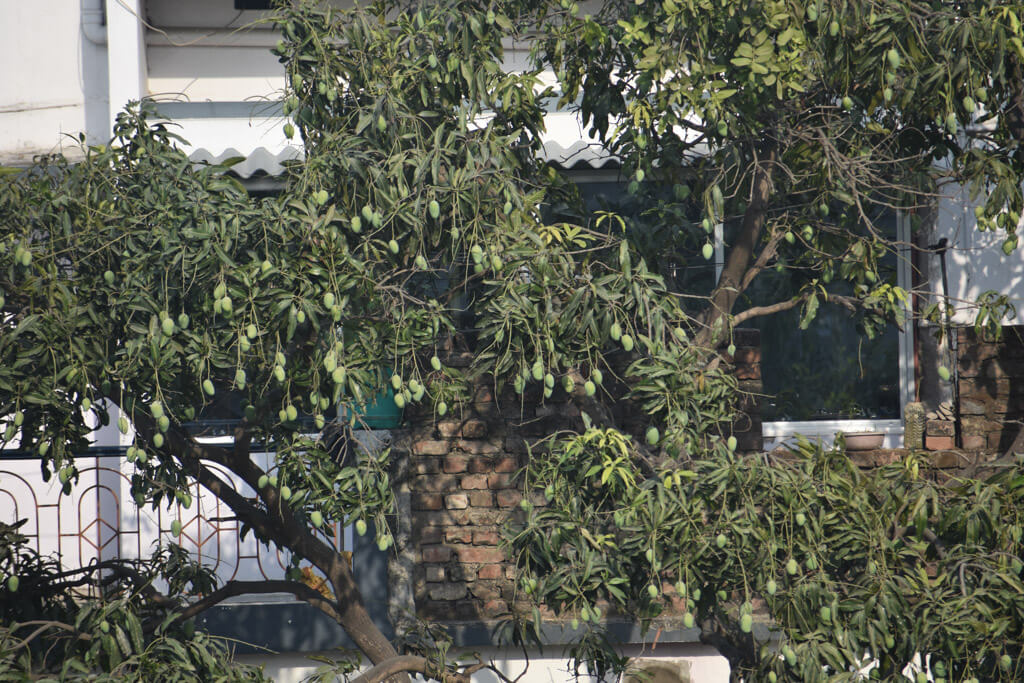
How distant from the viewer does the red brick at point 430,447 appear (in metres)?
5.63

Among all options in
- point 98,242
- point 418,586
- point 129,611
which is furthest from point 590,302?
point 418,586

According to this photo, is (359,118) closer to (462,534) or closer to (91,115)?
(462,534)

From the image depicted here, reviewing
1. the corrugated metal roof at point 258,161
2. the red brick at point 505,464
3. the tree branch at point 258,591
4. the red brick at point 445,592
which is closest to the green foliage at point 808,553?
the tree branch at point 258,591

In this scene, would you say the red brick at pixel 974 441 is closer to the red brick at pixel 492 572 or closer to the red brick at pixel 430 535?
the red brick at pixel 492 572

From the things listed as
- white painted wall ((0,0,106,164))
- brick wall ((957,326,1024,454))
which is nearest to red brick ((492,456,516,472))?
brick wall ((957,326,1024,454))

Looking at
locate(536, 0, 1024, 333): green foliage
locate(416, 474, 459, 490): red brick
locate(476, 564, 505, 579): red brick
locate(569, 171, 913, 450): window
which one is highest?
locate(536, 0, 1024, 333): green foliage

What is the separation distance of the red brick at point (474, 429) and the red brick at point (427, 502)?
15.1 inches

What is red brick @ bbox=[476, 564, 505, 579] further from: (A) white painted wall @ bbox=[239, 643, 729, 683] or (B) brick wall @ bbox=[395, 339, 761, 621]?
(A) white painted wall @ bbox=[239, 643, 729, 683]

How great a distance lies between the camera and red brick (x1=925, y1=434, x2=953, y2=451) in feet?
19.5

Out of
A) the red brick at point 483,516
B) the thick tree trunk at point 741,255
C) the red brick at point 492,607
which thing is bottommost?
the red brick at point 492,607

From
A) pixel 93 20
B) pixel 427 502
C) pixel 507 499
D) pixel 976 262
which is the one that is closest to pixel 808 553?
pixel 507 499

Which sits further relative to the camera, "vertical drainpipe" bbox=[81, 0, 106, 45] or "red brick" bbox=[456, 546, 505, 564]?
"vertical drainpipe" bbox=[81, 0, 106, 45]

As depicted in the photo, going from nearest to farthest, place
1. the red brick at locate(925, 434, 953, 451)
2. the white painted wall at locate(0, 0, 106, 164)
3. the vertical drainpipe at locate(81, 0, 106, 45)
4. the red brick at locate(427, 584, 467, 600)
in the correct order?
the red brick at locate(427, 584, 467, 600)
the red brick at locate(925, 434, 953, 451)
the vertical drainpipe at locate(81, 0, 106, 45)
the white painted wall at locate(0, 0, 106, 164)

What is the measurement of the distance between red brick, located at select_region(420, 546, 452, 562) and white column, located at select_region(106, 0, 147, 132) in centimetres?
365
